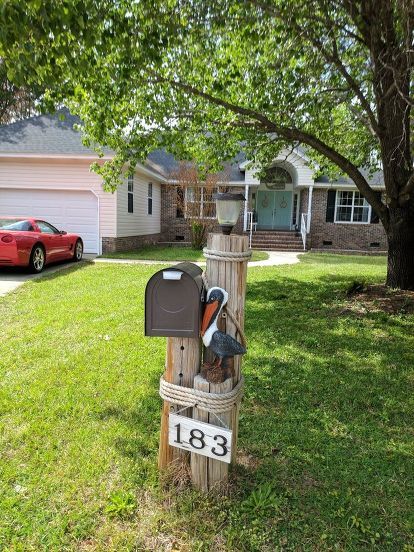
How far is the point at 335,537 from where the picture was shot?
1.96m

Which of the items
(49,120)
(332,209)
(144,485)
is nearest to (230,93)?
(144,485)

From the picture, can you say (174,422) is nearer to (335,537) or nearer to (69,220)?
(335,537)

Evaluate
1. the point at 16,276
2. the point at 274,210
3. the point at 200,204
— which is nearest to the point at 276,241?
the point at 274,210

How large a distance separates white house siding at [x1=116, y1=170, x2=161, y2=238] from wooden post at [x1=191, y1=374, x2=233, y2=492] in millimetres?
12021

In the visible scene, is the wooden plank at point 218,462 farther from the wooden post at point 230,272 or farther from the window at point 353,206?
the window at point 353,206

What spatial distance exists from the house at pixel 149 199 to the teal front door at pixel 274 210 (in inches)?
2.0

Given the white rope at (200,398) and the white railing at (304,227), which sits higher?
the white railing at (304,227)

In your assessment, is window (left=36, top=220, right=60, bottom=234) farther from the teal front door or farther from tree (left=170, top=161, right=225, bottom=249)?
the teal front door

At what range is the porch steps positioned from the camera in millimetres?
18188

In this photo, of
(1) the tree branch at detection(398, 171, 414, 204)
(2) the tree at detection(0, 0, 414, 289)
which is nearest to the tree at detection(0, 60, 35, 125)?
(2) the tree at detection(0, 0, 414, 289)

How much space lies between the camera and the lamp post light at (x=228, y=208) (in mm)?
2014

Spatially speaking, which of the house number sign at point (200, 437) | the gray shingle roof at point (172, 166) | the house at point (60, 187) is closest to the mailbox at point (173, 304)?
the house number sign at point (200, 437)

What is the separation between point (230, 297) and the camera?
6.95ft

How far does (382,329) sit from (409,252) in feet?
7.71
